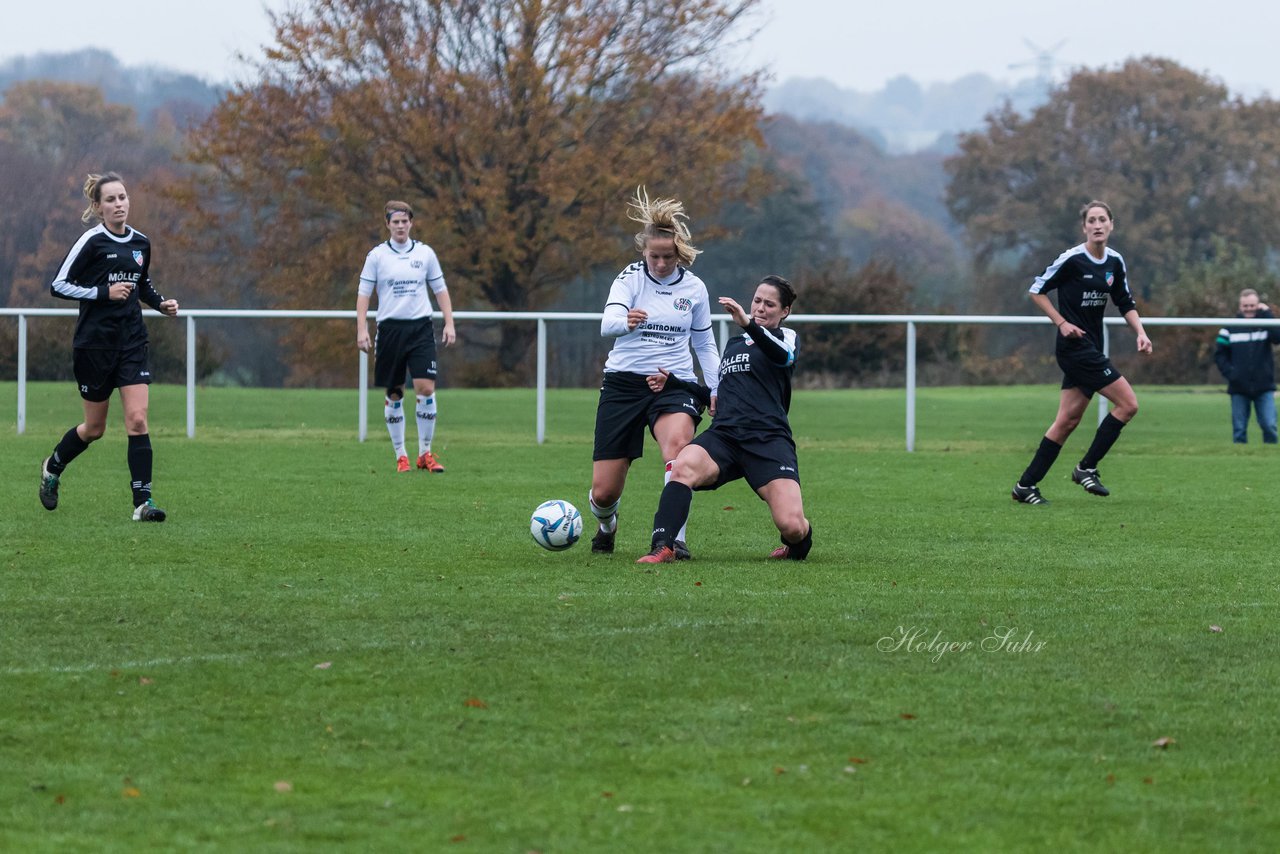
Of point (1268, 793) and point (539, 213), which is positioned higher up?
point (539, 213)

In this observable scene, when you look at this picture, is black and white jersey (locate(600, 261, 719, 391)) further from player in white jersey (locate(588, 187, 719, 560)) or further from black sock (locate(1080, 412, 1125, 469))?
black sock (locate(1080, 412, 1125, 469))

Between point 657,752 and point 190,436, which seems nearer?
point 657,752

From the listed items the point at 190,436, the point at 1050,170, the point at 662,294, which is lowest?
the point at 190,436

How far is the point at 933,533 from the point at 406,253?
571cm

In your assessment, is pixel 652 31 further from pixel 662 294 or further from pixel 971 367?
pixel 662 294

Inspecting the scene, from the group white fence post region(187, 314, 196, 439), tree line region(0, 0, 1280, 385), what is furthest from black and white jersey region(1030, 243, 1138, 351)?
tree line region(0, 0, 1280, 385)

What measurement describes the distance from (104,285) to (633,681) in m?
5.62

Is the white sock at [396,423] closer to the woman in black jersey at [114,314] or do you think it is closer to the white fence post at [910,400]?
the woman in black jersey at [114,314]

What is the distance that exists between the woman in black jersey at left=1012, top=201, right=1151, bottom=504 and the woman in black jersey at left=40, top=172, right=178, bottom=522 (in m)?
5.70

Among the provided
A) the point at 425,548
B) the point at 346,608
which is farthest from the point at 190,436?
the point at 346,608

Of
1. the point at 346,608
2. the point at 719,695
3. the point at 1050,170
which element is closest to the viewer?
the point at 719,695

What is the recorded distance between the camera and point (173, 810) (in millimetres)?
4078

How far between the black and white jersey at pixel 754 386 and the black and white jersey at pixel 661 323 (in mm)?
153

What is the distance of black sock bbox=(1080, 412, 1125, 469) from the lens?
11.8 metres
